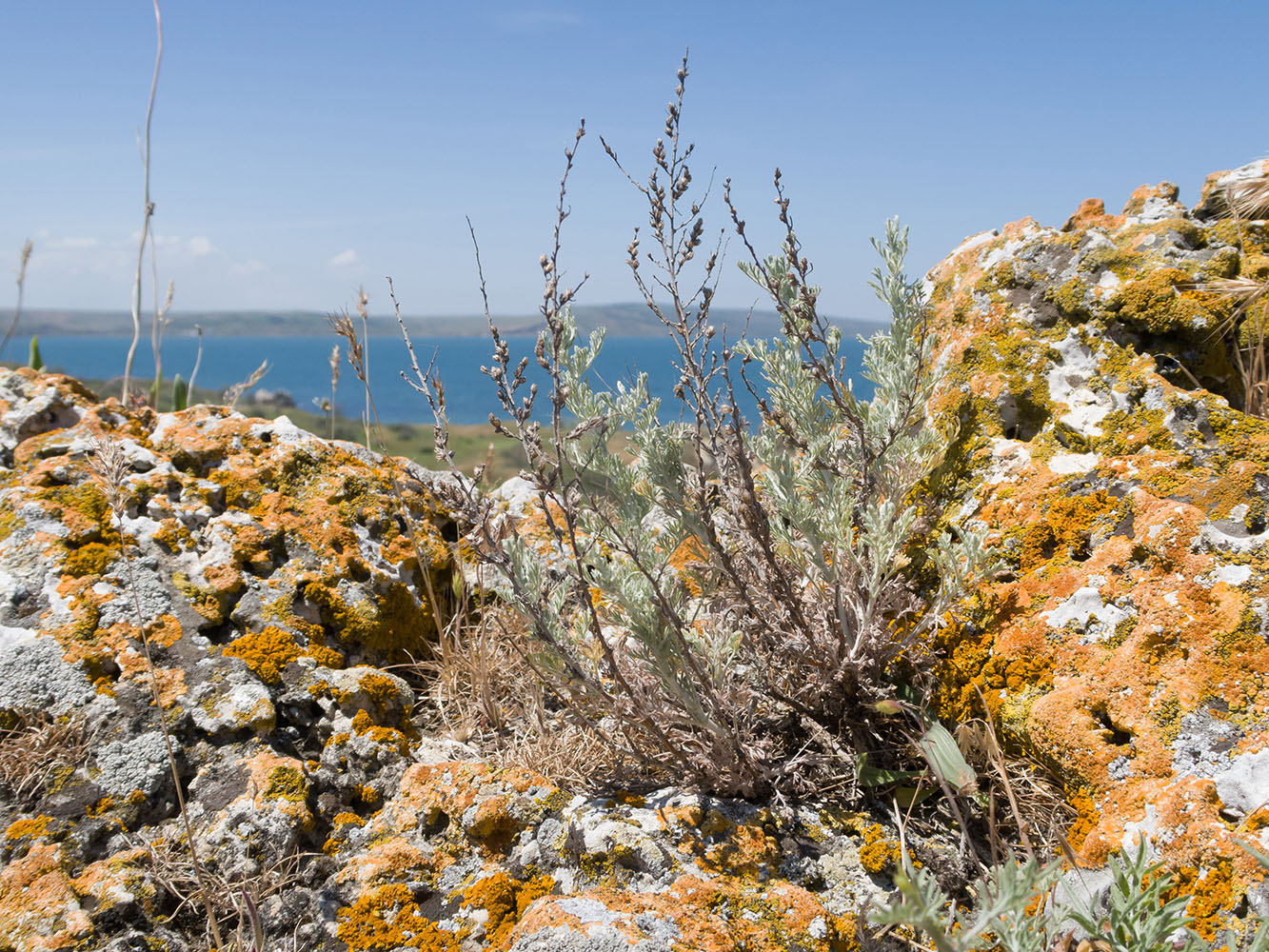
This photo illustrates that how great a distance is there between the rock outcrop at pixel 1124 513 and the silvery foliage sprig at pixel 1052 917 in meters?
0.31

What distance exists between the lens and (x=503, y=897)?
2248mm

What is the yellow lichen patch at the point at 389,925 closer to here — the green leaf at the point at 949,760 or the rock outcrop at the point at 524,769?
the rock outcrop at the point at 524,769

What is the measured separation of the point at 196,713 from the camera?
2740 mm

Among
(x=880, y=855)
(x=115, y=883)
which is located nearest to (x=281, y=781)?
(x=115, y=883)

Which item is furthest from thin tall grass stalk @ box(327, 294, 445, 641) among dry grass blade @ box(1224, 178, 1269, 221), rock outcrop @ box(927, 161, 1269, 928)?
dry grass blade @ box(1224, 178, 1269, 221)

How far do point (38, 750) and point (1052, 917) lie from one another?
9.91 feet

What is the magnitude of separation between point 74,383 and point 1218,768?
16.2 ft

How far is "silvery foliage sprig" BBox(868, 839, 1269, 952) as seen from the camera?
1264 mm

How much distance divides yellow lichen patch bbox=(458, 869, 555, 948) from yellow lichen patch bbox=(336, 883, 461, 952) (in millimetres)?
99

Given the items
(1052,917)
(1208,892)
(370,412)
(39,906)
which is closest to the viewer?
(1052,917)

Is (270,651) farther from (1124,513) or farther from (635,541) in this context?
(1124,513)

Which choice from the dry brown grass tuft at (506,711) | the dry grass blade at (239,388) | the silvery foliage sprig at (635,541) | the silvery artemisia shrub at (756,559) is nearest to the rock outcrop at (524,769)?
the dry brown grass tuft at (506,711)

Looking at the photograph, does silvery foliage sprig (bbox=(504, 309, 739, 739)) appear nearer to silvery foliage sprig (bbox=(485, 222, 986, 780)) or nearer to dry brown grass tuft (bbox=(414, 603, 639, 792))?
silvery foliage sprig (bbox=(485, 222, 986, 780))

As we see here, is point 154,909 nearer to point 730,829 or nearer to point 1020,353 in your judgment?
point 730,829
